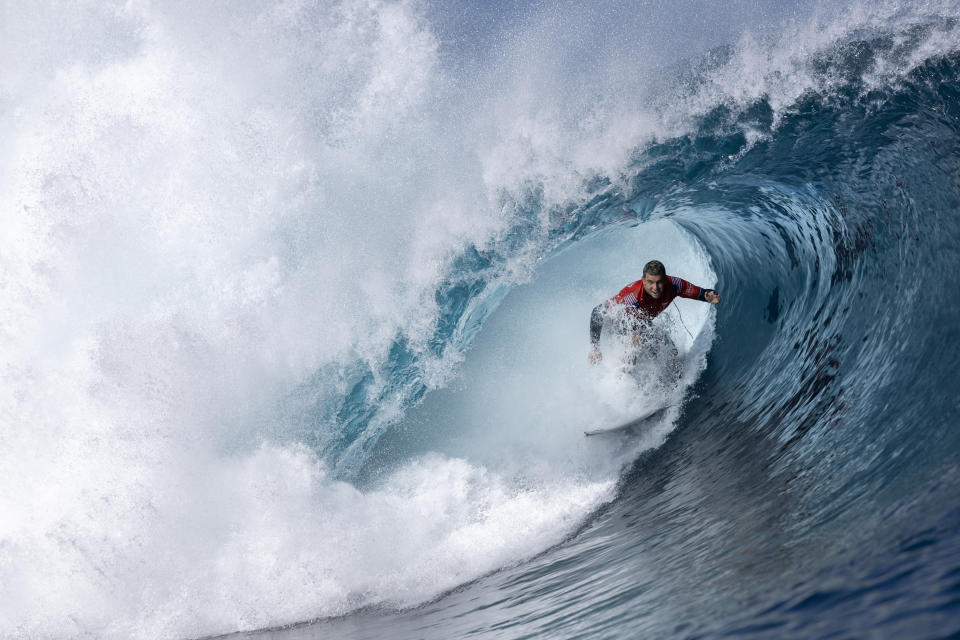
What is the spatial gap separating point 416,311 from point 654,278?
261cm

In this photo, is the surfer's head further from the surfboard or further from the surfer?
the surfboard

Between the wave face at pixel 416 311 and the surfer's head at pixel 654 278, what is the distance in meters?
1.28

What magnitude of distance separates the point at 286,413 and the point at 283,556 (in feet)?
5.74

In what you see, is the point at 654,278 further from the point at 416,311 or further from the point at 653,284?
the point at 416,311

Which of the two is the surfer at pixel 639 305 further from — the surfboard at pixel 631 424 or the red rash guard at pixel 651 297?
the surfboard at pixel 631 424

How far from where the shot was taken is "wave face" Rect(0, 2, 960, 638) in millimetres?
Answer: 5555

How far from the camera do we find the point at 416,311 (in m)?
7.39

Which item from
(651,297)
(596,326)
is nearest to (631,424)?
(596,326)

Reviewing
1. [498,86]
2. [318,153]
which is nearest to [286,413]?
[318,153]

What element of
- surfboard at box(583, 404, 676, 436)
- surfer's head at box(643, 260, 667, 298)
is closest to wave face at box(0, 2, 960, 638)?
surfboard at box(583, 404, 676, 436)

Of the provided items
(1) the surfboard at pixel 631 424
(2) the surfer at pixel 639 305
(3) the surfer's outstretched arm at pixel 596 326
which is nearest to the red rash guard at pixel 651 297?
(2) the surfer at pixel 639 305

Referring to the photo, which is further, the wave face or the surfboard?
the surfboard

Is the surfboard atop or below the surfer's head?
below

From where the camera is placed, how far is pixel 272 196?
25.1ft
